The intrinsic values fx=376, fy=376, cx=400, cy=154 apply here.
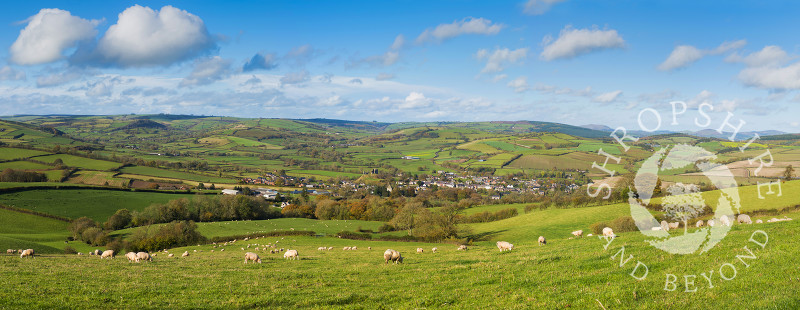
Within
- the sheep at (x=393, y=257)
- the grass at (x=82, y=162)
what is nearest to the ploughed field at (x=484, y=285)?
the sheep at (x=393, y=257)

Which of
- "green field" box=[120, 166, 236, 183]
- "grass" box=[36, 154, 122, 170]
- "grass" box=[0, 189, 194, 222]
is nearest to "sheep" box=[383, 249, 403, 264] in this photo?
"grass" box=[0, 189, 194, 222]

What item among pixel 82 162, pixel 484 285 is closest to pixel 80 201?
pixel 82 162

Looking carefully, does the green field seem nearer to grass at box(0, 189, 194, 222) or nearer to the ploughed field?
grass at box(0, 189, 194, 222)

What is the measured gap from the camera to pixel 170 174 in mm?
129375

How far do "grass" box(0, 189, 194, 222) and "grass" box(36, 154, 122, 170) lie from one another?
121 ft

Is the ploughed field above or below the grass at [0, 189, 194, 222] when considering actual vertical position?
above

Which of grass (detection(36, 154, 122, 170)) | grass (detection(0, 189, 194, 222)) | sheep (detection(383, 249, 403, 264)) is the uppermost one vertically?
sheep (detection(383, 249, 403, 264))

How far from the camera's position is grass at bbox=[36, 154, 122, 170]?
11903 centimetres

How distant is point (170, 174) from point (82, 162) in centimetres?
2659

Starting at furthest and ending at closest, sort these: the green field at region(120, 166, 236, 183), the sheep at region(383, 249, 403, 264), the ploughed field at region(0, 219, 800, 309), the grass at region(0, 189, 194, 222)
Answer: the green field at region(120, 166, 236, 183)
the grass at region(0, 189, 194, 222)
the sheep at region(383, 249, 403, 264)
the ploughed field at region(0, 219, 800, 309)

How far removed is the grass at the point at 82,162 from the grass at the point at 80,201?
3686cm

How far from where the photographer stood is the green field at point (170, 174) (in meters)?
124

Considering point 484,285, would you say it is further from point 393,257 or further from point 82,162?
point 82,162

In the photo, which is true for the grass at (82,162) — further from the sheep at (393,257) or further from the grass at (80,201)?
the sheep at (393,257)
